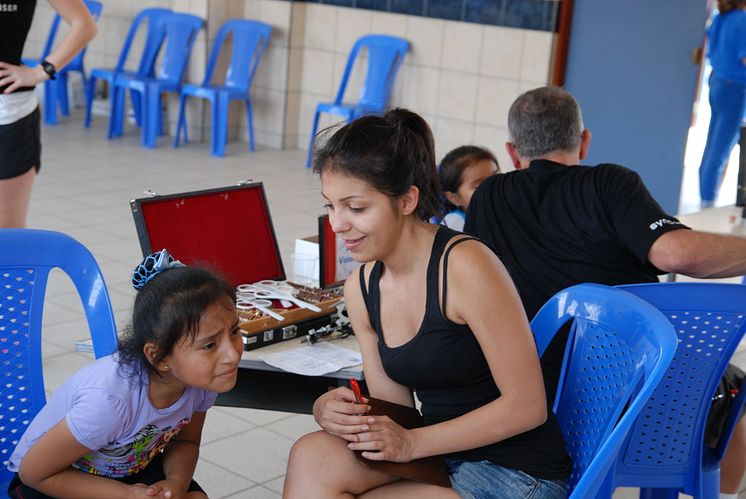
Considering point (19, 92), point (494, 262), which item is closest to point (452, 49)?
point (19, 92)

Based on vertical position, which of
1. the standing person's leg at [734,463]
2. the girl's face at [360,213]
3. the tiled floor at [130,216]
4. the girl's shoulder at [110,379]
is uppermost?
the girl's face at [360,213]

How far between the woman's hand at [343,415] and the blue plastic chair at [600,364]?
0.41 m

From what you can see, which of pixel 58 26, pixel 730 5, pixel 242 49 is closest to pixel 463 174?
pixel 730 5

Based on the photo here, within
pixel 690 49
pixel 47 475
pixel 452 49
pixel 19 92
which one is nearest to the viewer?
pixel 47 475

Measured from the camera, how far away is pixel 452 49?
24.0 ft

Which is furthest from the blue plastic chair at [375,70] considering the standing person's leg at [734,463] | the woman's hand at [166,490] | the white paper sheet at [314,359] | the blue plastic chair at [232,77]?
the woman's hand at [166,490]

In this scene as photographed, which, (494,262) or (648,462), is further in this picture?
(648,462)

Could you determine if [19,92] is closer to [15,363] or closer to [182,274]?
[15,363]

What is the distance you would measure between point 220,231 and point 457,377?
1020 mm

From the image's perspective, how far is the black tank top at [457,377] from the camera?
1849mm

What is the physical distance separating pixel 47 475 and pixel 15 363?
32 cm

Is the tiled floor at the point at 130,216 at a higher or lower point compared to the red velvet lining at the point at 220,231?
lower

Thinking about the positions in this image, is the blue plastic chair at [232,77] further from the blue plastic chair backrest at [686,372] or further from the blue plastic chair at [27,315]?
the blue plastic chair backrest at [686,372]

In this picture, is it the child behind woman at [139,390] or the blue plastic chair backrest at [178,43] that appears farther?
the blue plastic chair backrest at [178,43]
